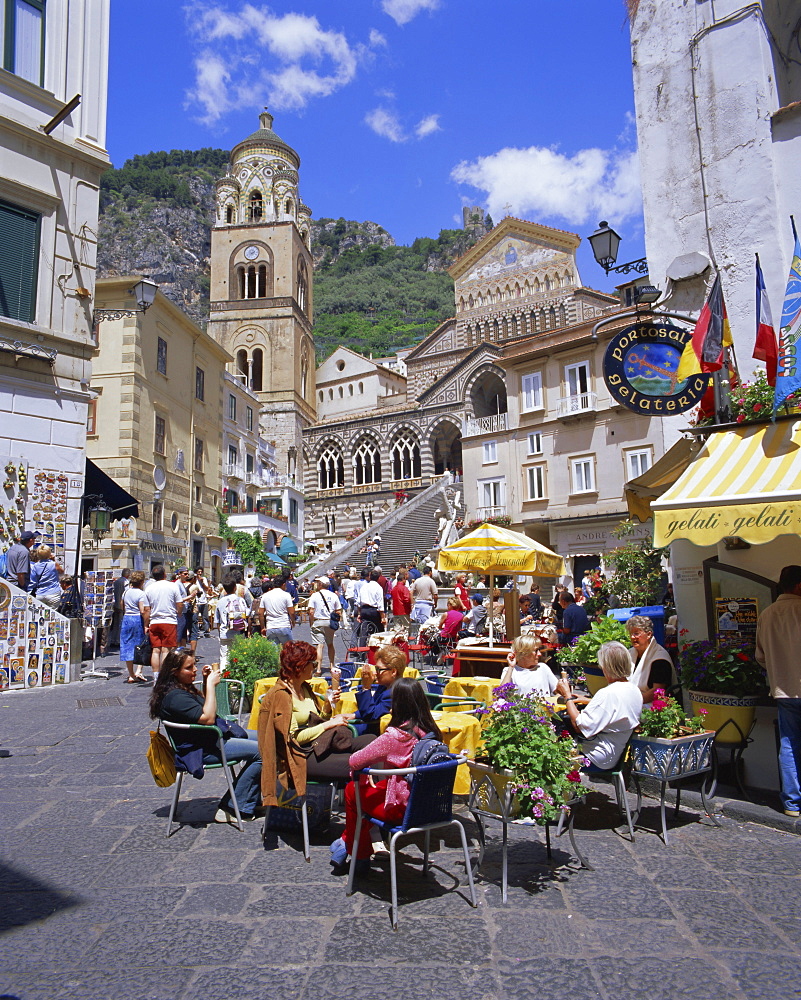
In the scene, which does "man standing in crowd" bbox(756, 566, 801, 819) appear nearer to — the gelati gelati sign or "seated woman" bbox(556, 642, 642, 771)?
"seated woman" bbox(556, 642, 642, 771)

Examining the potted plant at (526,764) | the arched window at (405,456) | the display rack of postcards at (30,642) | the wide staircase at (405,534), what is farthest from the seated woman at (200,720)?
the arched window at (405,456)

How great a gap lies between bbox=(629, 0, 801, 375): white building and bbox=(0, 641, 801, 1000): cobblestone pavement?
18.7 ft

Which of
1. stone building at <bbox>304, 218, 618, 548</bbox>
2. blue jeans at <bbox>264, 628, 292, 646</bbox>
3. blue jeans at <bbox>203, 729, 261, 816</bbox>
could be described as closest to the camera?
blue jeans at <bbox>203, 729, 261, 816</bbox>

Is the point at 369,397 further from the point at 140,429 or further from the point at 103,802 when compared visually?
the point at 103,802

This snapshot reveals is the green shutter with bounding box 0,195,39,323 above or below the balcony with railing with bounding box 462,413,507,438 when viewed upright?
below

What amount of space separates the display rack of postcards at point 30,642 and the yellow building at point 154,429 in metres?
11.9

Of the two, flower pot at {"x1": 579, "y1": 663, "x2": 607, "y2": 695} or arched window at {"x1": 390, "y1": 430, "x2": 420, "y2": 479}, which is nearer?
flower pot at {"x1": 579, "y1": 663, "x2": 607, "y2": 695}

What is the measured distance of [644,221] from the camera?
30.3 feet

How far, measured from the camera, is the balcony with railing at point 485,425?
A: 3102 centimetres

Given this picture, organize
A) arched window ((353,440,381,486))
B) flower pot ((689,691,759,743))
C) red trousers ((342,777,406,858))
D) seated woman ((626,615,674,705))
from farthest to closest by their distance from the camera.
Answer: arched window ((353,440,381,486)) → seated woman ((626,615,674,705)) → flower pot ((689,691,759,743)) → red trousers ((342,777,406,858))

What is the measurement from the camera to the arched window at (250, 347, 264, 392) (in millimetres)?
54438

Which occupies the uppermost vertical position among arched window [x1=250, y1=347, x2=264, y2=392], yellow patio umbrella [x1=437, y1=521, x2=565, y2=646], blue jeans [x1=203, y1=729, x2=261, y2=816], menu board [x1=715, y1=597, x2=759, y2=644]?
arched window [x1=250, y1=347, x2=264, y2=392]

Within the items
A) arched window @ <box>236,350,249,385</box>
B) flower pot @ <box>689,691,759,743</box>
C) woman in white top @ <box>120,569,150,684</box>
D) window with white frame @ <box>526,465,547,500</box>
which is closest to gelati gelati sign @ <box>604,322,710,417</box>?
flower pot @ <box>689,691,759,743</box>

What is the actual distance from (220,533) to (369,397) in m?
29.8
